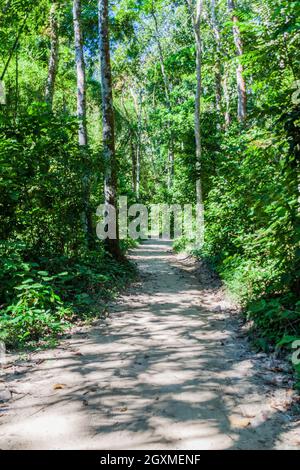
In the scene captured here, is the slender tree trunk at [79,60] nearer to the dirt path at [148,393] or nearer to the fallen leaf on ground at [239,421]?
the dirt path at [148,393]

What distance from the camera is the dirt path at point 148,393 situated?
330 cm

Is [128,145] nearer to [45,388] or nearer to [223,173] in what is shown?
[223,173]

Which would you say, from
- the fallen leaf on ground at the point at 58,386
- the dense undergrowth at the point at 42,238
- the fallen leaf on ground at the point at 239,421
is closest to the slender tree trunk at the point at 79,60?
the dense undergrowth at the point at 42,238

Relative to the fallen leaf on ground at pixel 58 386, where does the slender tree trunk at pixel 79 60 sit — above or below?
above

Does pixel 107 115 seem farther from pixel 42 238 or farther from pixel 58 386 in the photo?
pixel 58 386

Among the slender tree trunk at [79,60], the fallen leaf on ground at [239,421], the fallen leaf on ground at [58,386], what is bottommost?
the fallen leaf on ground at [239,421]

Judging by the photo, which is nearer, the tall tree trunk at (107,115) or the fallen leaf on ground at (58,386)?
the fallen leaf on ground at (58,386)

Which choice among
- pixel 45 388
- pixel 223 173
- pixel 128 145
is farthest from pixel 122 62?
pixel 45 388

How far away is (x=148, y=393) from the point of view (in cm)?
412

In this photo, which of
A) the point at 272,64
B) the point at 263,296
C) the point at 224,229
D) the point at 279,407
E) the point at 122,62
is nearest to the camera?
the point at 279,407

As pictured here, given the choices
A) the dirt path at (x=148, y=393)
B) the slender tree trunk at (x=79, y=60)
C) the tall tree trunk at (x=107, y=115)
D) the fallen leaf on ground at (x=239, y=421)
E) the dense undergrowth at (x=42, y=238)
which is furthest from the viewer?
the slender tree trunk at (x=79, y=60)

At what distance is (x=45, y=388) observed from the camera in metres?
4.35

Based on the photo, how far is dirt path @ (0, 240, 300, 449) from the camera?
3.30m

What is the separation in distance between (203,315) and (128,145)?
34.7 metres
